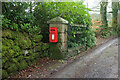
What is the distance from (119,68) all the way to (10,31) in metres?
3.95

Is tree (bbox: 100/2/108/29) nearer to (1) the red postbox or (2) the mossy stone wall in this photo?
(1) the red postbox

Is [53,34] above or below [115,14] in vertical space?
below

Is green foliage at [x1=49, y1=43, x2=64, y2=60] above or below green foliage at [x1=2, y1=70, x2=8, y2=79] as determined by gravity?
above

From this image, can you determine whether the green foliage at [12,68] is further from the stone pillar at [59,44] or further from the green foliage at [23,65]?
the stone pillar at [59,44]

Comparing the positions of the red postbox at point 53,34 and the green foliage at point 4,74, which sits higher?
the red postbox at point 53,34

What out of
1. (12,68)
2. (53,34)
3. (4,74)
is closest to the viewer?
(4,74)

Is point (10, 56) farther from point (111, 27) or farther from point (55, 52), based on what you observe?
point (111, 27)

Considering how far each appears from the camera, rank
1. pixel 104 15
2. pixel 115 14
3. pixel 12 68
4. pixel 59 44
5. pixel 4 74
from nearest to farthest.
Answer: pixel 4 74, pixel 12 68, pixel 59 44, pixel 104 15, pixel 115 14

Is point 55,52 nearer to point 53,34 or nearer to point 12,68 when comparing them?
point 53,34

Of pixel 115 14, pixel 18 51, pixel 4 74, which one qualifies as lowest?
pixel 4 74

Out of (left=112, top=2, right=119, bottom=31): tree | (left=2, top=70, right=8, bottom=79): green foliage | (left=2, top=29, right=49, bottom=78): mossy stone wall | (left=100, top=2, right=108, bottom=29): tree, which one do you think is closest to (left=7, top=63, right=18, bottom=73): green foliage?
(left=2, top=29, right=49, bottom=78): mossy stone wall

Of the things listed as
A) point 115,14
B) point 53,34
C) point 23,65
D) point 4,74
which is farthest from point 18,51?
point 115,14

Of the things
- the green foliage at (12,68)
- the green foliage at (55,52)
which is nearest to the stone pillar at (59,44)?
the green foliage at (55,52)

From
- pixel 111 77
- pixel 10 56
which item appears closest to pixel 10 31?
pixel 10 56
